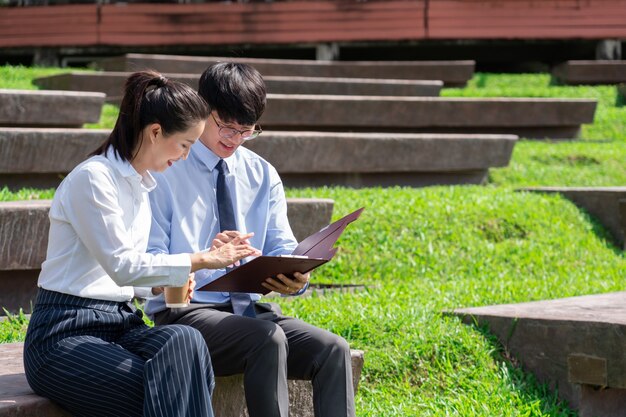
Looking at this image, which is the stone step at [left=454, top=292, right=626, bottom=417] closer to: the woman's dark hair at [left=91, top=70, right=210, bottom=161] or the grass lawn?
the grass lawn

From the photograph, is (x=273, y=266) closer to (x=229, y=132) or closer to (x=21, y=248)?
(x=229, y=132)

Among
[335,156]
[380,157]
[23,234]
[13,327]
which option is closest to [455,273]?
[335,156]

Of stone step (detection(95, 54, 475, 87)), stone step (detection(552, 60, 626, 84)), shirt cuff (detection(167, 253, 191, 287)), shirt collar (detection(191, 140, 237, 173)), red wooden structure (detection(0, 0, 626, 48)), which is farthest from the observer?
red wooden structure (detection(0, 0, 626, 48))

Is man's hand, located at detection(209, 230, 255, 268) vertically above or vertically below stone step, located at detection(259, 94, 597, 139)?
above

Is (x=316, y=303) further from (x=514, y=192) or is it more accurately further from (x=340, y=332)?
(x=514, y=192)

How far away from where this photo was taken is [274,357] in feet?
11.2

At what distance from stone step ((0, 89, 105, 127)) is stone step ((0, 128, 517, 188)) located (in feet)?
3.01

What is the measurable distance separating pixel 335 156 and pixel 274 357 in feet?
15.6

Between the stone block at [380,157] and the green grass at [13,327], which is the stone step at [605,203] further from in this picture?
the green grass at [13,327]

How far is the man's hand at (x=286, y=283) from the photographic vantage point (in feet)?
11.6

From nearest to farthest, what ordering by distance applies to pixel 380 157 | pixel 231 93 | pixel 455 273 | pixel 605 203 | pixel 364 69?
pixel 231 93 < pixel 455 273 < pixel 605 203 < pixel 380 157 < pixel 364 69

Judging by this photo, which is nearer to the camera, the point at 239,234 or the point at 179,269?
the point at 179,269

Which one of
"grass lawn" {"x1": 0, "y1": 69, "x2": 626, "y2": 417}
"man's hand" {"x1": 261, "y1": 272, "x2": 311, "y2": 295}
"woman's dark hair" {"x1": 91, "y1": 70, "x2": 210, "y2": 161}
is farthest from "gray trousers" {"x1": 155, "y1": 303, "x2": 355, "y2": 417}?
"grass lawn" {"x1": 0, "y1": 69, "x2": 626, "y2": 417}

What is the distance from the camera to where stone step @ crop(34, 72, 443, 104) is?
9.77 metres
